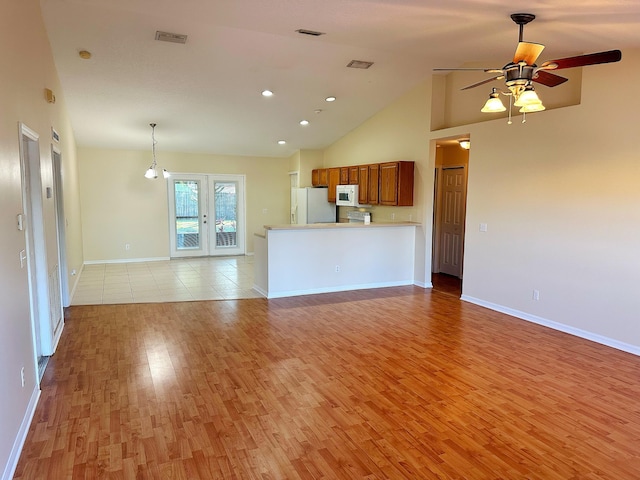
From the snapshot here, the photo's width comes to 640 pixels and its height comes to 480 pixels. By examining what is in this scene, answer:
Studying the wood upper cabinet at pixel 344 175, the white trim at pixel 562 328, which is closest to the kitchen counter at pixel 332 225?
the white trim at pixel 562 328

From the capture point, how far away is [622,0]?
280 cm

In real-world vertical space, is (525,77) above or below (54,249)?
above

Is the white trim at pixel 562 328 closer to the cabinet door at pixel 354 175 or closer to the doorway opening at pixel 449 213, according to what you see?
the doorway opening at pixel 449 213

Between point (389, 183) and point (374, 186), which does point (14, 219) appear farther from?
point (374, 186)

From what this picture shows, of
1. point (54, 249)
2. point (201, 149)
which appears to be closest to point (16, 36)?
point (54, 249)

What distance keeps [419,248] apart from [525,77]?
13.2 feet

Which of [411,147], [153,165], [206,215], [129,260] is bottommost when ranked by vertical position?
[129,260]

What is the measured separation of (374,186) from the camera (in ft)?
23.9

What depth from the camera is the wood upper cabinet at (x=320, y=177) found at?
9.07 m

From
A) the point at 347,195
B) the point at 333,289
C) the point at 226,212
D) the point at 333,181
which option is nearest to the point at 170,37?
the point at 333,289

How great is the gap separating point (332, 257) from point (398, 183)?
1610mm

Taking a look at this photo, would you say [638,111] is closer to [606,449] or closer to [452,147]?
[606,449]

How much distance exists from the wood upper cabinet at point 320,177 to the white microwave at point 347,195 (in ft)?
2.51

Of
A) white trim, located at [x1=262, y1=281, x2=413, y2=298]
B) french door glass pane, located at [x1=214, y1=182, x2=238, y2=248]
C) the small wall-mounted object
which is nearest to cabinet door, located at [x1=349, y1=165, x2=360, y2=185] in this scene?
white trim, located at [x1=262, y1=281, x2=413, y2=298]
